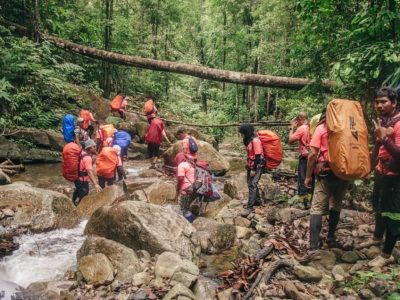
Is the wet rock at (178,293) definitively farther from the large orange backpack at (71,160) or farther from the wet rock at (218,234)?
the large orange backpack at (71,160)

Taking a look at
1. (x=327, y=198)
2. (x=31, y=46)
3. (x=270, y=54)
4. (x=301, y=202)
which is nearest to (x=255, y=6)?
(x=270, y=54)

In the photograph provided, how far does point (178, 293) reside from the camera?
5.00 metres

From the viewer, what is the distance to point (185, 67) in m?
12.2

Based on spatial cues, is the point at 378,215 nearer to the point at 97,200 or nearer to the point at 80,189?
the point at 97,200

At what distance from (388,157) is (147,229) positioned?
4.00 metres

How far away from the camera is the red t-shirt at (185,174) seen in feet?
27.4

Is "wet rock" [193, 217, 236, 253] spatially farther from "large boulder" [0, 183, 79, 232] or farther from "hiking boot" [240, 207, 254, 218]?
"large boulder" [0, 183, 79, 232]

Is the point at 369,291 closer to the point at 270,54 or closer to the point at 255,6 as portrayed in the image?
the point at 270,54

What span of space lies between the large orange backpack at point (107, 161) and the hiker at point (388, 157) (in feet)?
21.3

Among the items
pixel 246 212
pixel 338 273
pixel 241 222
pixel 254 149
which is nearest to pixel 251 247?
pixel 241 222

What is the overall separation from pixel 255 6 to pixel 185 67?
16990 mm

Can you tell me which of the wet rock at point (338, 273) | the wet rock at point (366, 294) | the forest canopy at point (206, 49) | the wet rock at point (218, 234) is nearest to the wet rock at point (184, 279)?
the wet rock at point (218, 234)

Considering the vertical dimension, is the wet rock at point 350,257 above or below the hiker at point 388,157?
below

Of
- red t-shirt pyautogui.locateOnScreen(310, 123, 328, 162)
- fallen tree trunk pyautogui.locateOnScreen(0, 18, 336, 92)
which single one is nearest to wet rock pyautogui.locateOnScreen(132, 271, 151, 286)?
red t-shirt pyautogui.locateOnScreen(310, 123, 328, 162)
